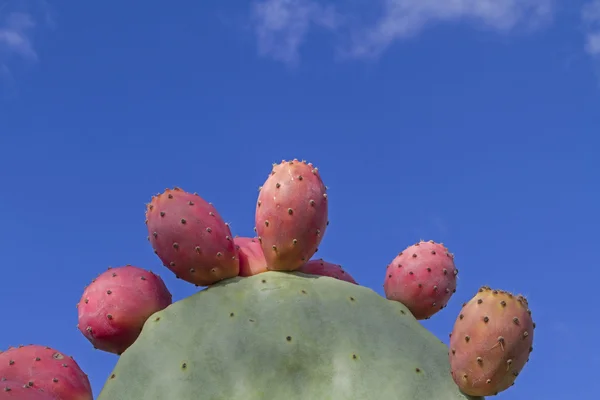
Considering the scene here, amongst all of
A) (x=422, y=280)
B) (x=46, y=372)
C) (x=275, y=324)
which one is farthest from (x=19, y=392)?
(x=422, y=280)

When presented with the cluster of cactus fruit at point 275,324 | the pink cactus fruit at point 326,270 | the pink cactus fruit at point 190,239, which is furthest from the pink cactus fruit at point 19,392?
the pink cactus fruit at point 326,270

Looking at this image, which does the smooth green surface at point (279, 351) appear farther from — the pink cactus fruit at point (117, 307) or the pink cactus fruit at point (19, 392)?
the pink cactus fruit at point (19, 392)

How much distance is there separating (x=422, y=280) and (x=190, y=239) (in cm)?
98

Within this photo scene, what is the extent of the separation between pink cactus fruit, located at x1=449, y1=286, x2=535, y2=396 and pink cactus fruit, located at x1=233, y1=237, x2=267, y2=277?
828mm

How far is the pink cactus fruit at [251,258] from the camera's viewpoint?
3.35m

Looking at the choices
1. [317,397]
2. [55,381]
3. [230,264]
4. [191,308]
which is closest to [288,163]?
[230,264]

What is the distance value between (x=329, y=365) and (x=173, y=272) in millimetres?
737

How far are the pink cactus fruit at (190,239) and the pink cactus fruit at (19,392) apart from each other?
0.67 m

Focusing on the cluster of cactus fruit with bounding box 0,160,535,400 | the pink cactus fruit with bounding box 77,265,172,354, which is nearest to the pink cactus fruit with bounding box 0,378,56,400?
the cluster of cactus fruit with bounding box 0,160,535,400

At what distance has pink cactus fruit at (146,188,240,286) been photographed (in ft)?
10.4

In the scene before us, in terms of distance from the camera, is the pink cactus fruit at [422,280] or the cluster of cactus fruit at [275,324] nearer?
the cluster of cactus fruit at [275,324]

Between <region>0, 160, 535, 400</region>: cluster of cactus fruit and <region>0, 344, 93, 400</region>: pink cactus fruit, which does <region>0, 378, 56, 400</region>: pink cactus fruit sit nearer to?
<region>0, 160, 535, 400</region>: cluster of cactus fruit

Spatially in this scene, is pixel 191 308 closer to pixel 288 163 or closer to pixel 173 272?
pixel 173 272

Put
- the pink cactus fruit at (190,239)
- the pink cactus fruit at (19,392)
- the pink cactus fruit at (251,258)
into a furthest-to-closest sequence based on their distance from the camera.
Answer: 1. the pink cactus fruit at (251,258)
2. the pink cactus fruit at (190,239)
3. the pink cactus fruit at (19,392)
